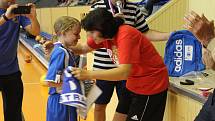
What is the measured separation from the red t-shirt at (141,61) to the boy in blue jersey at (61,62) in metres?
0.23

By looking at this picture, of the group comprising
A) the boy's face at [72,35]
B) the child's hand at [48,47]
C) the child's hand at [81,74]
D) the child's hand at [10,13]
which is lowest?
the child's hand at [81,74]

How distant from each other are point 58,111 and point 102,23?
68cm

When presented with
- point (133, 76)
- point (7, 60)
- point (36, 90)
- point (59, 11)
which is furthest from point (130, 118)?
point (59, 11)

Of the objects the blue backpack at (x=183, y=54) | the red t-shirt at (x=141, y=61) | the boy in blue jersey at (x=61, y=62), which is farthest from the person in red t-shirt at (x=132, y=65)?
the blue backpack at (x=183, y=54)

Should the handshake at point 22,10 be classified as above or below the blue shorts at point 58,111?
above

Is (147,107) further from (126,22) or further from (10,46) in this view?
(10,46)

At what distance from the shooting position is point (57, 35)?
8.07ft

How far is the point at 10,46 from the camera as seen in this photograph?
114 inches

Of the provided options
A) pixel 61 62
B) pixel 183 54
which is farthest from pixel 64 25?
pixel 183 54

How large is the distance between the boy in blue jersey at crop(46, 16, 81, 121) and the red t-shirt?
0.75 feet

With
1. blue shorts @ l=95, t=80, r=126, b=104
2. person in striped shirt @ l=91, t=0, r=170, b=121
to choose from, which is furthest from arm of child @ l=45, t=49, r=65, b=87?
blue shorts @ l=95, t=80, r=126, b=104

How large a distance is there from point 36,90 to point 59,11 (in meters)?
2.55

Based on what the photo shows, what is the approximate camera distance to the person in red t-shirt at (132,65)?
7.04 ft

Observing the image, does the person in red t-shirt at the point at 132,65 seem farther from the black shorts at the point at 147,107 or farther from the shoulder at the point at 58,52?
the shoulder at the point at 58,52
